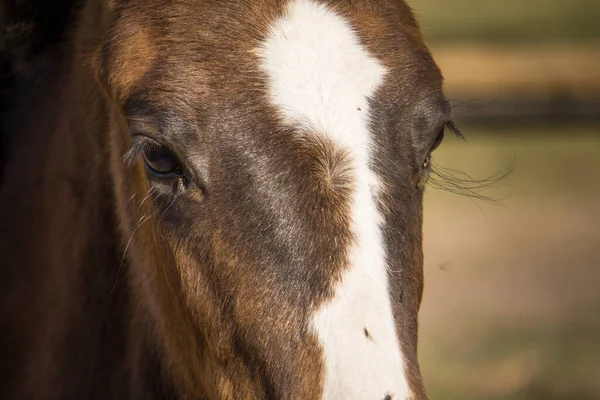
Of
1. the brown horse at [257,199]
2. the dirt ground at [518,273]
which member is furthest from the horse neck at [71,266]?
the dirt ground at [518,273]

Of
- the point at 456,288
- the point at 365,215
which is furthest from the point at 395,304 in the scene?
the point at 456,288

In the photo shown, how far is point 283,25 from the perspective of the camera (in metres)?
1.79

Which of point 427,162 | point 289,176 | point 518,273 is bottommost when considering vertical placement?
point 518,273

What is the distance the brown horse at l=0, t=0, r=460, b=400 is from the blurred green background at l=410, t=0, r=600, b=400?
9.02 ft

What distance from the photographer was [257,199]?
169cm

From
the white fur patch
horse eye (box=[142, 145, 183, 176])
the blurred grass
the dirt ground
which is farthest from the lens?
the blurred grass

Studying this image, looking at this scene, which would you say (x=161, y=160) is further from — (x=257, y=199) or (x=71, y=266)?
(x=71, y=266)

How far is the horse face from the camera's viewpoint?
1590 millimetres

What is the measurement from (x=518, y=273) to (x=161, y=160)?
373 centimetres

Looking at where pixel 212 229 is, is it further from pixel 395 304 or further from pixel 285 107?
pixel 395 304

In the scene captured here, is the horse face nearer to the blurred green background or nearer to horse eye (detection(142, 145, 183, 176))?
horse eye (detection(142, 145, 183, 176))

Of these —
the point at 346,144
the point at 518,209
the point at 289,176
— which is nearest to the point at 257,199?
the point at 289,176

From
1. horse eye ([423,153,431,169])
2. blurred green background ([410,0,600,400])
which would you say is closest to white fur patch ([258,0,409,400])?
horse eye ([423,153,431,169])

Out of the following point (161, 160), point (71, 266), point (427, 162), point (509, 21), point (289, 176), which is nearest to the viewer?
point (289, 176)
